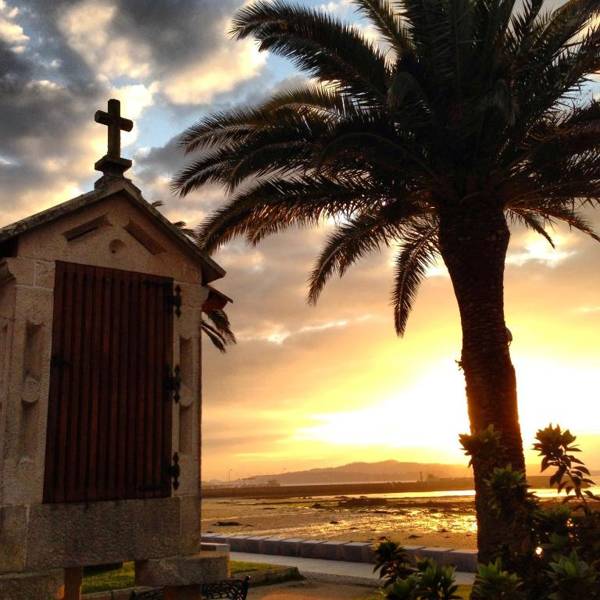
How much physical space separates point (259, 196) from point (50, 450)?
24.8 ft

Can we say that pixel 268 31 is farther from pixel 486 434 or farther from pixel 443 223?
pixel 486 434

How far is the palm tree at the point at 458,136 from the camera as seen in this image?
1099 cm

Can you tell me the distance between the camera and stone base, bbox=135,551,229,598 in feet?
20.3

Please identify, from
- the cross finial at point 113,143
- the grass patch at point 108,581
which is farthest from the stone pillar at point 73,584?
the grass patch at point 108,581

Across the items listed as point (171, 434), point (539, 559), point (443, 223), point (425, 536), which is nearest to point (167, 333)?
point (171, 434)

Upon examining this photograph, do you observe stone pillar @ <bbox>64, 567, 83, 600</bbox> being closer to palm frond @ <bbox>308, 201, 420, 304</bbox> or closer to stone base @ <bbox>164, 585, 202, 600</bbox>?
stone base @ <bbox>164, 585, 202, 600</bbox>

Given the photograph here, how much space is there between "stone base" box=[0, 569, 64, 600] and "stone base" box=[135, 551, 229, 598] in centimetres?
76

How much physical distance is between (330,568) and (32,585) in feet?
33.1

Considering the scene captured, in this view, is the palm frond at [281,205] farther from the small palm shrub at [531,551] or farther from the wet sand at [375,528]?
the wet sand at [375,528]

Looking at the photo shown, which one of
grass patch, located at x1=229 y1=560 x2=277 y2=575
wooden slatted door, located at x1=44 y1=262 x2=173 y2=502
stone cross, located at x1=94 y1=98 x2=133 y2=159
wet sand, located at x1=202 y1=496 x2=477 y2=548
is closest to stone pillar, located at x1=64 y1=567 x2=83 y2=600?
wooden slatted door, located at x1=44 y1=262 x2=173 y2=502

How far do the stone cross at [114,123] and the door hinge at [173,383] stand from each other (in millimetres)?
2223

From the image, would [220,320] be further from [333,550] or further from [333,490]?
[333,490]

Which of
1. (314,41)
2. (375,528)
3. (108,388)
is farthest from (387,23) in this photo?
(375,528)

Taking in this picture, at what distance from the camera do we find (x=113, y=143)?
7.25 m
